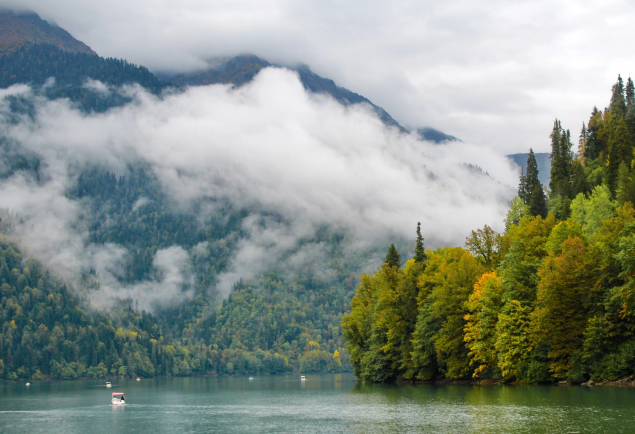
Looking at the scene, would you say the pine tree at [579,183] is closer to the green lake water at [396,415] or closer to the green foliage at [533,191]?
the green foliage at [533,191]

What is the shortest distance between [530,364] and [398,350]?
32496mm

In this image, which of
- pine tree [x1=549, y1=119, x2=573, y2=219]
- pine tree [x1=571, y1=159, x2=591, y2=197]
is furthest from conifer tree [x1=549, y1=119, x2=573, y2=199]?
pine tree [x1=571, y1=159, x2=591, y2=197]

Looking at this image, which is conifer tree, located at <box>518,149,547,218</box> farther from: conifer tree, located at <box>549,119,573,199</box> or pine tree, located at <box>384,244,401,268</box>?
pine tree, located at <box>384,244,401,268</box>

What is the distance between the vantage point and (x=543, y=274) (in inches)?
3406

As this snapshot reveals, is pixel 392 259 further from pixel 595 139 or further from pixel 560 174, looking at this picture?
pixel 595 139

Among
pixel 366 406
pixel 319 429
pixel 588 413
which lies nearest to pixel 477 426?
pixel 588 413

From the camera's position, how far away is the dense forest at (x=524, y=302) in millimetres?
80938

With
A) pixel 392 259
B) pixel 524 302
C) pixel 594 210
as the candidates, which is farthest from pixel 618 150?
pixel 524 302

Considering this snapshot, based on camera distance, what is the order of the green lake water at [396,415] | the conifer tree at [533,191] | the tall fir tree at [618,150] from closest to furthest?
the green lake water at [396,415] < the tall fir tree at [618,150] < the conifer tree at [533,191]

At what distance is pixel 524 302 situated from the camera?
91000 mm

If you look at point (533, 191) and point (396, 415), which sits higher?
point (533, 191)

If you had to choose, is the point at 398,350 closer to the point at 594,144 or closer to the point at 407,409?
the point at 407,409

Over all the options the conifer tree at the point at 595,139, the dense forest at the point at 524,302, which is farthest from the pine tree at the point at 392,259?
the conifer tree at the point at 595,139

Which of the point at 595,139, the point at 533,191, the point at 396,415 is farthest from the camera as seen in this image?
the point at 595,139
